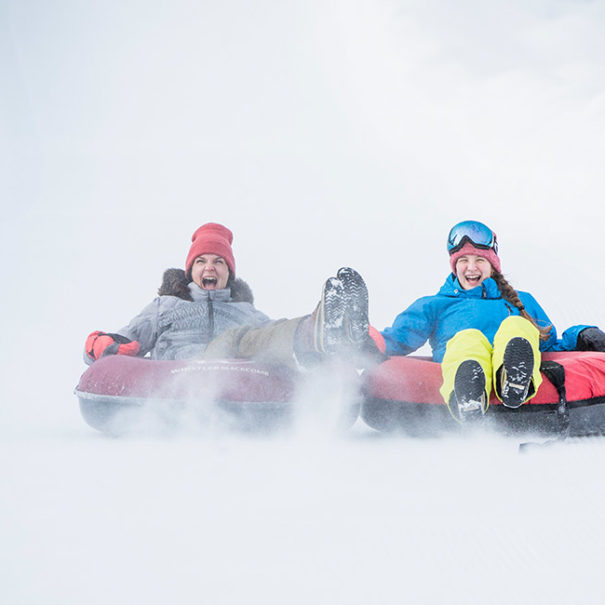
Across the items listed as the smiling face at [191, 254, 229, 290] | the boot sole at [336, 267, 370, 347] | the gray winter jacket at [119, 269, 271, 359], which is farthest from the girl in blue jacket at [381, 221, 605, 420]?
the smiling face at [191, 254, 229, 290]

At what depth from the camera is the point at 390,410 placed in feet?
7.69

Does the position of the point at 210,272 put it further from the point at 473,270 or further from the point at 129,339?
the point at 473,270

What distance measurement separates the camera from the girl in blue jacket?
6.82 ft

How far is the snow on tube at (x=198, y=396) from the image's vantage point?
2.26 metres

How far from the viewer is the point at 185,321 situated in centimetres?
302

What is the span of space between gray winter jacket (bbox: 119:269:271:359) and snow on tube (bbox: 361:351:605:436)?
802 millimetres

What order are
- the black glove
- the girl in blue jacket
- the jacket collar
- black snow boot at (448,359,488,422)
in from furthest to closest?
the jacket collar, the black glove, the girl in blue jacket, black snow boot at (448,359,488,422)

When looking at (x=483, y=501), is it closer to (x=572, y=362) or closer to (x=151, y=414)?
(x=572, y=362)

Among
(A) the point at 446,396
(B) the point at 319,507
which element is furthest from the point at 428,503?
(A) the point at 446,396

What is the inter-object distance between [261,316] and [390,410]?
110 cm

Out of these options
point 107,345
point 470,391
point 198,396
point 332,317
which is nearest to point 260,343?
point 198,396

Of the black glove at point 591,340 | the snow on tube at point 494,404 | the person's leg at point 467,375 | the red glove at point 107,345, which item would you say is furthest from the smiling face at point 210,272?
the black glove at point 591,340

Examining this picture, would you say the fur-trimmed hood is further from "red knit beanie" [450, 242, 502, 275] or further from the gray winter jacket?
"red knit beanie" [450, 242, 502, 275]

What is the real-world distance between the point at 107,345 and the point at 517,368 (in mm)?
1717
